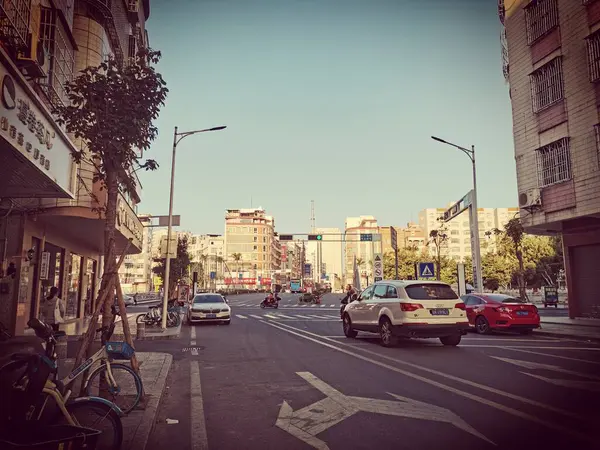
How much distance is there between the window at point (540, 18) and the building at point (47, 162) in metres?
19.1

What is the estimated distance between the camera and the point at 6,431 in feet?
12.0

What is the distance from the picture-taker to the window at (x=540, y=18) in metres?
20.0

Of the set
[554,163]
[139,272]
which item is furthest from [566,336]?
[139,272]

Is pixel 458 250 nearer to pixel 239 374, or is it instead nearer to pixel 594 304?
pixel 594 304

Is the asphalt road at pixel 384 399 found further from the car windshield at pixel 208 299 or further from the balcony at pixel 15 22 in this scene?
the car windshield at pixel 208 299

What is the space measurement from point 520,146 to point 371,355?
52.0 feet

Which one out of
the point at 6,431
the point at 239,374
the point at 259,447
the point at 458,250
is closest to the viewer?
the point at 6,431

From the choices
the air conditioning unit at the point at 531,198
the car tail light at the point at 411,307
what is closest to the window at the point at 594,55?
the air conditioning unit at the point at 531,198

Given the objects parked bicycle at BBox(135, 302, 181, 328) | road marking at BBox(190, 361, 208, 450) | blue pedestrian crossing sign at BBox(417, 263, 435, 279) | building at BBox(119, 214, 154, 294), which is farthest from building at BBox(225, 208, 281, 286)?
road marking at BBox(190, 361, 208, 450)

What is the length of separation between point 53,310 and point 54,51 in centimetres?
800

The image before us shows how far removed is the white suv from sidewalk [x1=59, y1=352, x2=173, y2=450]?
19.0 feet

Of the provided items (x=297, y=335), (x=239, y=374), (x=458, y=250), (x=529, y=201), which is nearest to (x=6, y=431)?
(x=239, y=374)

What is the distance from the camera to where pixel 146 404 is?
6.19 metres

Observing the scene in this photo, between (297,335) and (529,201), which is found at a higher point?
(529,201)
